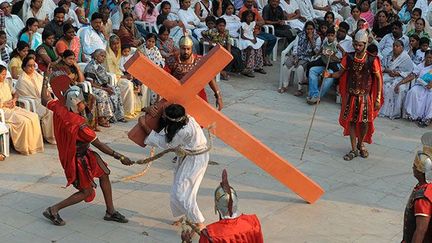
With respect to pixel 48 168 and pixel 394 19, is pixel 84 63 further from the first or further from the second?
pixel 394 19

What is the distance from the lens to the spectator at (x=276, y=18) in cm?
→ 1500

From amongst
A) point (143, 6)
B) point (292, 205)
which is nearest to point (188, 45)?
point (292, 205)

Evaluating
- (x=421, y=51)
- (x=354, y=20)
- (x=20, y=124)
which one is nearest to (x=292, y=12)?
(x=354, y=20)

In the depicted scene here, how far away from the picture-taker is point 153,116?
7797 mm

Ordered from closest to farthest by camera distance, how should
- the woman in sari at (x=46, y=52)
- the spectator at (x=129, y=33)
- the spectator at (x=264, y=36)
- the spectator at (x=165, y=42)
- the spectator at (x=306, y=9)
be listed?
the woman in sari at (x=46, y=52) < the spectator at (x=165, y=42) < the spectator at (x=129, y=33) < the spectator at (x=264, y=36) < the spectator at (x=306, y=9)

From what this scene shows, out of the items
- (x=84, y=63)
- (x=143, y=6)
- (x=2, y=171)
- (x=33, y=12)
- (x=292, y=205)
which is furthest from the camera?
(x=143, y=6)

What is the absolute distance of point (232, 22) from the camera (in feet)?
46.3

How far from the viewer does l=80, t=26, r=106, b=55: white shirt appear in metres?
12.2

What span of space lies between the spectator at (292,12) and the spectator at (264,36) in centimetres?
77

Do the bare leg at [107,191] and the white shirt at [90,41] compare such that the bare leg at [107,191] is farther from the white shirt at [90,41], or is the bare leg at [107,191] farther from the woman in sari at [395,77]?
the woman in sari at [395,77]

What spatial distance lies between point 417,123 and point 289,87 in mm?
2246

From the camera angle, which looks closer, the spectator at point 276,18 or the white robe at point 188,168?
the white robe at point 188,168

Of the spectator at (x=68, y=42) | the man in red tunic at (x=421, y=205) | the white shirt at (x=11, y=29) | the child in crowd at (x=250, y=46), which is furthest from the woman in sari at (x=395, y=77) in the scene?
the man in red tunic at (x=421, y=205)

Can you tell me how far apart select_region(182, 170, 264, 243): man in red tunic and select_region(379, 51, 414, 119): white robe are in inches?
274
